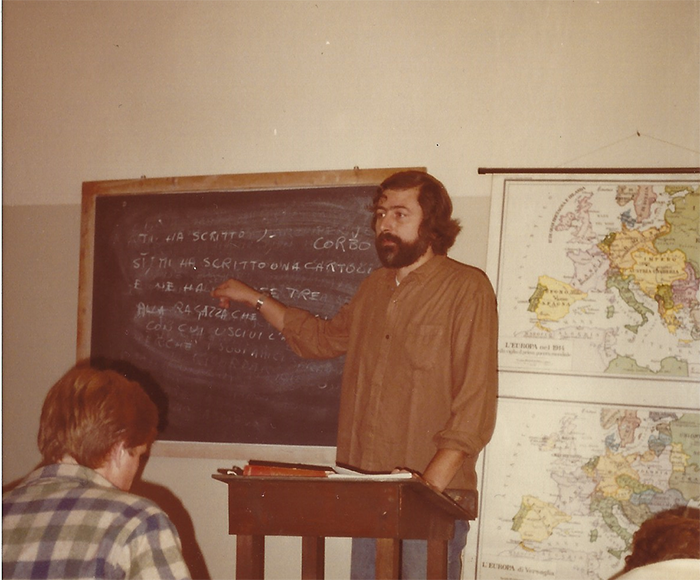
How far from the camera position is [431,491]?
67.0 inches

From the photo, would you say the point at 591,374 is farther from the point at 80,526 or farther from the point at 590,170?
the point at 80,526

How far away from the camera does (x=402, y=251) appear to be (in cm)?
265

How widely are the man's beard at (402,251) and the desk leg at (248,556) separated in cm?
117

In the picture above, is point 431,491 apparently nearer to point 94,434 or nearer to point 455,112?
point 94,434

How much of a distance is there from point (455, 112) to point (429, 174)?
25 centimetres

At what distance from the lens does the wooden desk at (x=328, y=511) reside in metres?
1.65

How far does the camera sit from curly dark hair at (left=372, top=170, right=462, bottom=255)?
8.70ft

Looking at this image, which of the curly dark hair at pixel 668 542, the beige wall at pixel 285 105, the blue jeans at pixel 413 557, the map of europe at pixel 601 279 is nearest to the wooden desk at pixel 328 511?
the curly dark hair at pixel 668 542

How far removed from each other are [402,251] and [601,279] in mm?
705

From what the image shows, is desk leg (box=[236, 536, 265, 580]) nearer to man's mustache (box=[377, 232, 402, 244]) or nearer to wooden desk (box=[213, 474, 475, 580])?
wooden desk (box=[213, 474, 475, 580])

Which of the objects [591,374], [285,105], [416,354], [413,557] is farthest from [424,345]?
[285,105]

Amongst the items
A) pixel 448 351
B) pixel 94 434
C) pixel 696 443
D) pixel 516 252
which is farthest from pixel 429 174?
pixel 94 434

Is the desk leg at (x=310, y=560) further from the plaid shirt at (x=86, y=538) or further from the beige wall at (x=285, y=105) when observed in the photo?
the plaid shirt at (x=86, y=538)

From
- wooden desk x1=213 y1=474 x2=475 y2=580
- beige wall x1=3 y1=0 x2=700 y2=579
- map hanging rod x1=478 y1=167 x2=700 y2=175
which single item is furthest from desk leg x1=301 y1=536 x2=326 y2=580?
map hanging rod x1=478 y1=167 x2=700 y2=175
